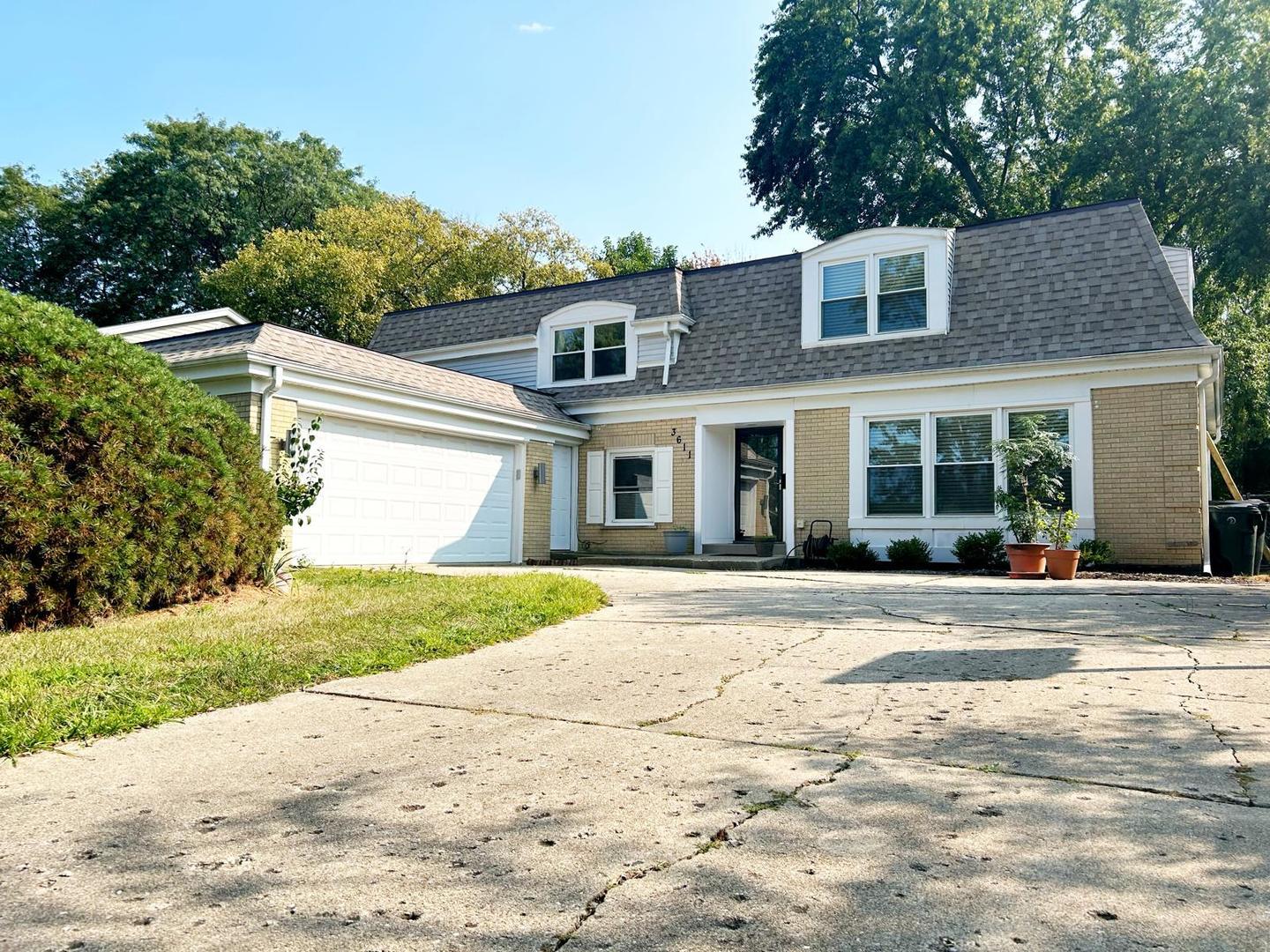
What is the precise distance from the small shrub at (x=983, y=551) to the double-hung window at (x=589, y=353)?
769 cm

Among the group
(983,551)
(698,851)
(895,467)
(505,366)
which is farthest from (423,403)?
(698,851)

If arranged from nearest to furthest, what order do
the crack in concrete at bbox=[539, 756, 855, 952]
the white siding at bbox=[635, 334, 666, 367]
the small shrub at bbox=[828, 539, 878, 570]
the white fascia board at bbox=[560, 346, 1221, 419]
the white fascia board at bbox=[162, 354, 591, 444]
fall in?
the crack in concrete at bbox=[539, 756, 855, 952], the white fascia board at bbox=[162, 354, 591, 444], the white fascia board at bbox=[560, 346, 1221, 419], the small shrub at bbox=[828, 539, 878, 570], the white siding at bbox=[635, 334, 666, 367]

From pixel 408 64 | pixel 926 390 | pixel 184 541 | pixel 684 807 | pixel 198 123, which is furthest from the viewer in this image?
pixel 198 123

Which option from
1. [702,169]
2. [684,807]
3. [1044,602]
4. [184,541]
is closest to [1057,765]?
[684,807]

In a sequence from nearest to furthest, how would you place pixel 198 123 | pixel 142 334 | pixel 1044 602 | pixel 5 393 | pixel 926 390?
pixel 5 393 → pixel 1044 602 → pixel 926 390 → pixel 142 334 → pixel 198 123

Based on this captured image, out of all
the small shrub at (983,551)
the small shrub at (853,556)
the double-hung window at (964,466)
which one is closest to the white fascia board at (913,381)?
the double-hung window at (964,466)

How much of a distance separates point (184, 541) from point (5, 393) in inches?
64.8

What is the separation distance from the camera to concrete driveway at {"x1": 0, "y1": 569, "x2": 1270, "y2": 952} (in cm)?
204

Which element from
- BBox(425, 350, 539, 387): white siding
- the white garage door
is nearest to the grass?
the white garage door

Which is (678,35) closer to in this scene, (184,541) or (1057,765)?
(184,541)

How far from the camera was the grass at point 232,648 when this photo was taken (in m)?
3.89

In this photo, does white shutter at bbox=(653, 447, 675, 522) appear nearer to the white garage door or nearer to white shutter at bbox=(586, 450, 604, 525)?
white shutter at bbox=(586, 450, 604, 525)

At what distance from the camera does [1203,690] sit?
4449 mm

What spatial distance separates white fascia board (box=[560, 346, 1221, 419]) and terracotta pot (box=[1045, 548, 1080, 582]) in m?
3.38
